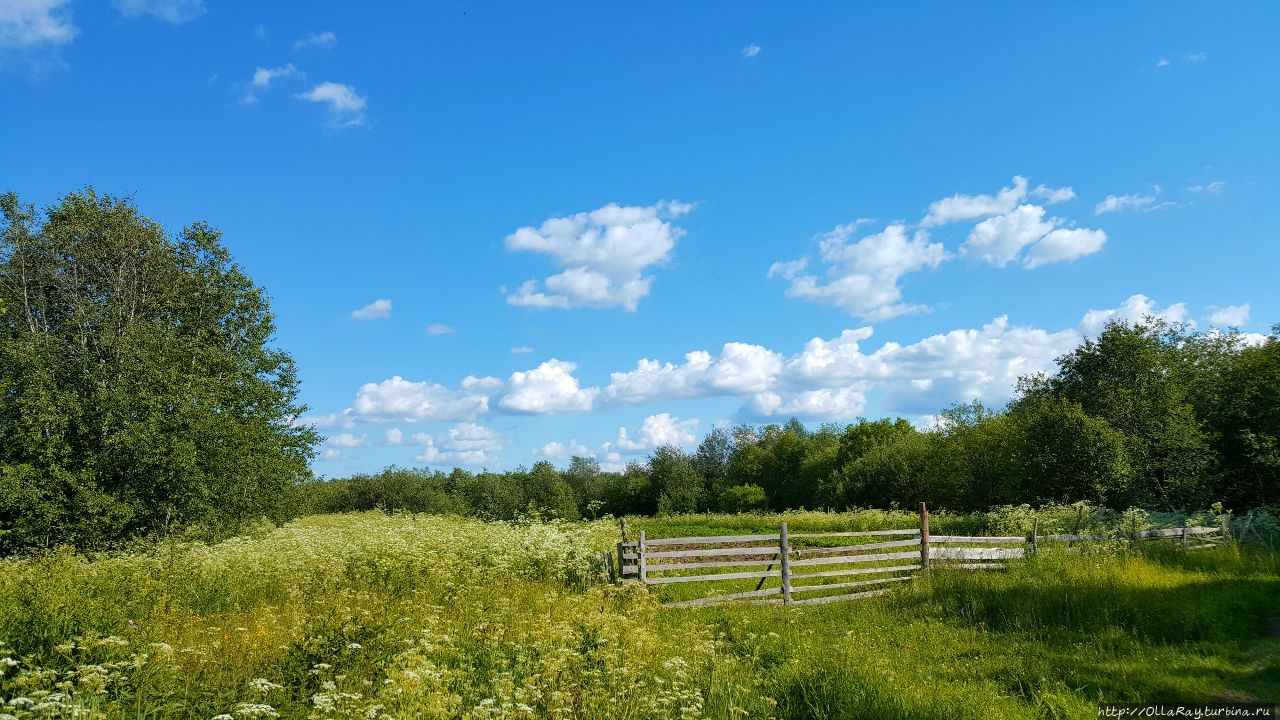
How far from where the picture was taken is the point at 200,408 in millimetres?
24641

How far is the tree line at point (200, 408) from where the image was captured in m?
22.7

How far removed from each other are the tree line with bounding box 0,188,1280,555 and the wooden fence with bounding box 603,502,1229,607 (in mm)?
4426

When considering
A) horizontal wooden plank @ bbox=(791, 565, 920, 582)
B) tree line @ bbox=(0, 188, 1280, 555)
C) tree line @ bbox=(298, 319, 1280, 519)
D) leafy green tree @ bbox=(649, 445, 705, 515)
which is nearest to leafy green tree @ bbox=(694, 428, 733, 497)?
leafy green tree @ bbox=(649, 445, 705, 515)

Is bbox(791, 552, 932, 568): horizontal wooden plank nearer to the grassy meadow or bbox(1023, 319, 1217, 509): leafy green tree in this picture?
the grassy meadow

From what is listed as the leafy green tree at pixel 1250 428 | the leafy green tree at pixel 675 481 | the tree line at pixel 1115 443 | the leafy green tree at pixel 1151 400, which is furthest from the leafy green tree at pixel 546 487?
the leafy green tree at pixel 1250 428

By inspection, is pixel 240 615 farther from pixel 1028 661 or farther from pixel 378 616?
pixel 1028 661

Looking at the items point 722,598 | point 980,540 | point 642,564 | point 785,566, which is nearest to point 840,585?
point 785,566

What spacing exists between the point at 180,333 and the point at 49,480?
8504mm

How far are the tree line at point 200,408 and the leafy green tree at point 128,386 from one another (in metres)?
0.07

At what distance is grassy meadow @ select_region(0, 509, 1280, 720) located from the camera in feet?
21.5

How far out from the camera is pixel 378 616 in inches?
347

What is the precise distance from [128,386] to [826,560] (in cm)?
2393

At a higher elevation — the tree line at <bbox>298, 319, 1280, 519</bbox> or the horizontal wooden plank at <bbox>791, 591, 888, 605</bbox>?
the tree line at <bbox>298, 319, 1280, 519</bbox>

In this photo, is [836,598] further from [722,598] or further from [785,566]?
[722,598]
